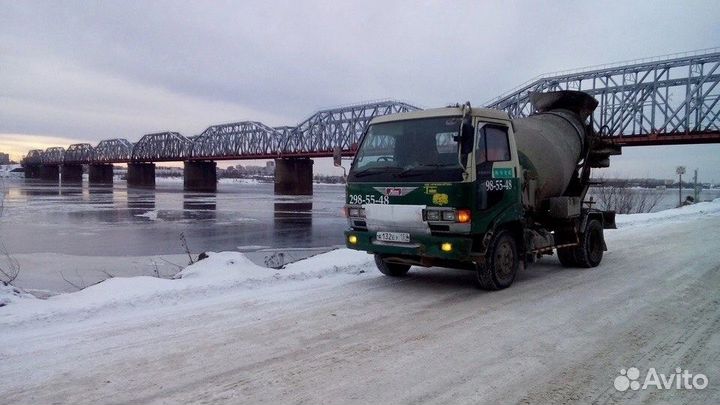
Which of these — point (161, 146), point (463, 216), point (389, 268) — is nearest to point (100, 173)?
point (161, 146)

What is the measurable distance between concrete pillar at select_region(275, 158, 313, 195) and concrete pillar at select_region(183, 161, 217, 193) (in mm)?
22719

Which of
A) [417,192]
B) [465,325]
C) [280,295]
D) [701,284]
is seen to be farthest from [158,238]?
[701,284]

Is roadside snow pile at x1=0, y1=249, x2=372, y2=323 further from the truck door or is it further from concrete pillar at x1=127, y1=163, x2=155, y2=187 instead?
concrete pillar at x1=127, y1=163, x2=155, y2=187

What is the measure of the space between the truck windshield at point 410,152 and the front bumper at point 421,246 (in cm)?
83

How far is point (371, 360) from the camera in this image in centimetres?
478

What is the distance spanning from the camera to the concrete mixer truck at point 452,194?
23.0 ft

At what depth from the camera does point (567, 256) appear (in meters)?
10.1

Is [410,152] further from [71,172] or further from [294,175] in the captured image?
[71,172]

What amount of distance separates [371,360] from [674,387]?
8.44ft

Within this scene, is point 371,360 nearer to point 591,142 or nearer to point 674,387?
point 674,387

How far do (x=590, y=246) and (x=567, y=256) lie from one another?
64cm

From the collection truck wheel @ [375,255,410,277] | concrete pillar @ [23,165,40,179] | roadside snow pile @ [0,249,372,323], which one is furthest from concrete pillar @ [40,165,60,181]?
truck wheel @ [375,255,410,277]

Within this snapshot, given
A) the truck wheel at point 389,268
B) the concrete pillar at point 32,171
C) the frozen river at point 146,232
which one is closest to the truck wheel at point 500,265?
the truck wheel at point 389,268
